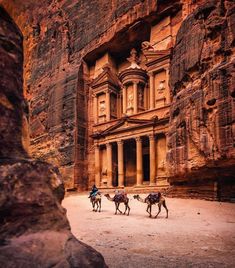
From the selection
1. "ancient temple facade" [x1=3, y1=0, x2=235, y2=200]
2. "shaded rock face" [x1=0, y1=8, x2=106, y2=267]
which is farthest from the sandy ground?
"ancient temple facade" [x1=3, y1=0, x2=235, y2=200]

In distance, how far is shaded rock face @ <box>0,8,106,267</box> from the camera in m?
2.35

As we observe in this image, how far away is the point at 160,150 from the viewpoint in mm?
26312

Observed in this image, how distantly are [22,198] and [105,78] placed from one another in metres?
30.5

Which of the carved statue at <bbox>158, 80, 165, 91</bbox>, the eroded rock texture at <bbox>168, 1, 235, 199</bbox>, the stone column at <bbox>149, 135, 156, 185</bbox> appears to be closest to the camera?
the eroded rock texture at <bbox>168, 1, 235, 199</bbox>

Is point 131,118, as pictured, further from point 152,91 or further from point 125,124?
point 152,91

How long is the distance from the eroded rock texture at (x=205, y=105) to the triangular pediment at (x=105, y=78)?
15.2m

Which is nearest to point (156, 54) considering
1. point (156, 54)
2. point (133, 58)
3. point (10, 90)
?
point (156, 54)

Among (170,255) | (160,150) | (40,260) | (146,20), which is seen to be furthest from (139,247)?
(146,20)

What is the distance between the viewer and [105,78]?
3206cm

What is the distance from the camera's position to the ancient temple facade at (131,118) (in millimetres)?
26203

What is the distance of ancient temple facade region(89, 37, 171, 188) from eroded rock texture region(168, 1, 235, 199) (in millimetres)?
8292

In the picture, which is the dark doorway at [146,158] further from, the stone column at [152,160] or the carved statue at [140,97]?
the carved statue at [140,97]

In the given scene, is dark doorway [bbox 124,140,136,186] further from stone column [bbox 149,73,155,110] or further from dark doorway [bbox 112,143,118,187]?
stone column [bbox 149,73,155,110]

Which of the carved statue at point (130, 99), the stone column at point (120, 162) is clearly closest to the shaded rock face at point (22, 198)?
the stone column at point (120, 162)
